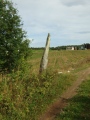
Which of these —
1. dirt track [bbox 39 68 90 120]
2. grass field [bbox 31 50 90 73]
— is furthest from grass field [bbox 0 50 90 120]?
grass field [bbox 31 50 90 73]

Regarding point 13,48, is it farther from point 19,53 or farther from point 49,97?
point 49,97

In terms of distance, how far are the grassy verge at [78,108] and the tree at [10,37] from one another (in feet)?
21.6

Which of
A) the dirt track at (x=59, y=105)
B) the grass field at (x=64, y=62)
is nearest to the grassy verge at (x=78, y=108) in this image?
the dirt track at (x=59, y=105)

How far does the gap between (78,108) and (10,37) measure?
8.86 meters

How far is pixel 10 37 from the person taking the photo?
16250 millimetres

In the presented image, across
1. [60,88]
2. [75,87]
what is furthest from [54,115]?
[75,87]

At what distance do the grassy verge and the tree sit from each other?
657 cm

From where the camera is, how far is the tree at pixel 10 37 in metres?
16.0

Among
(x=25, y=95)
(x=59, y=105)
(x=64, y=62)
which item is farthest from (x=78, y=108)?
(x=64, y=62)

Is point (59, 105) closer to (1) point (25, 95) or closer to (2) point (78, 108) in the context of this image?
(2) point (78, 108)

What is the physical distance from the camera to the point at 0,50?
1587 centimetres

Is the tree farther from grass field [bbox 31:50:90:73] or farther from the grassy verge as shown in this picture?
the grassy verge

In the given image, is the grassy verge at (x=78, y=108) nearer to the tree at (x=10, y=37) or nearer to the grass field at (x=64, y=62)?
the grass field at (x=64, y=62)

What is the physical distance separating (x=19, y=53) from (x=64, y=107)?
28.7 ft
